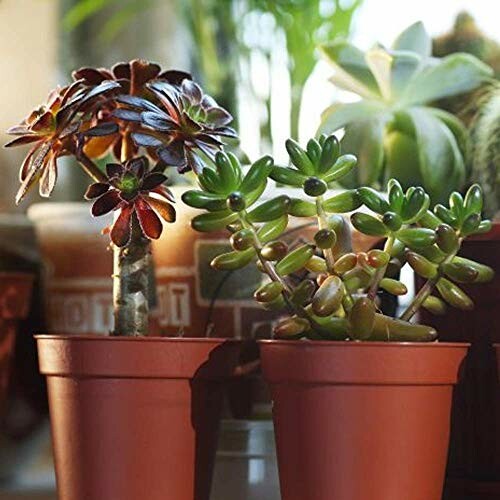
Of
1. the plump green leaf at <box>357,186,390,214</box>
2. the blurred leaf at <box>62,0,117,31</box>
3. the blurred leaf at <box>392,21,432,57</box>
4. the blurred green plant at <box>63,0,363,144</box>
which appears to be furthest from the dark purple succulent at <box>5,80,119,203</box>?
the blurred leaf at <box>62,0,117,31</box>

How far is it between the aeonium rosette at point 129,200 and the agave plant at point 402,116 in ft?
→ 1.10

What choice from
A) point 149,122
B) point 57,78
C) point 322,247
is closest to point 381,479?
point 322,247

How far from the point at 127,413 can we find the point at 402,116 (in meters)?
0.49

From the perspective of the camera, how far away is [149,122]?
78 centimetres

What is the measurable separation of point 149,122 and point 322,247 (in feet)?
0.56

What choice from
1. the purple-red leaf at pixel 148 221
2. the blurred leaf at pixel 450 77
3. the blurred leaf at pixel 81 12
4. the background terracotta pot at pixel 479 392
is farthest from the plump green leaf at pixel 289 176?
the blurred leaf at pixel 81 12

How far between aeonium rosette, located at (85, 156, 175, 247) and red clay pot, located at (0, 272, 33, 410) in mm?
501

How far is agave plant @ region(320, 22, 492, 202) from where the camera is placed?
106 cm

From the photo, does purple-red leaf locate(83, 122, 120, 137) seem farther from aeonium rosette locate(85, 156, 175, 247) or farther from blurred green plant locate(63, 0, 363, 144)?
blurred green plant locate(63, 0, 363, 144)

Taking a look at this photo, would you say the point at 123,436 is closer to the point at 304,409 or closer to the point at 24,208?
the point at 304,409

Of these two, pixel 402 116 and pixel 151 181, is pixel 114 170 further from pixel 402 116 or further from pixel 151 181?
pixel 402 116

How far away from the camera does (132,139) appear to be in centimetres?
84

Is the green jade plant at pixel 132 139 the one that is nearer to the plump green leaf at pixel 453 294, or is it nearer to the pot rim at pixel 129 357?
the pot rim at pixel 129 357

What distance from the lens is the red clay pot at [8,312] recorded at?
1259 mm
